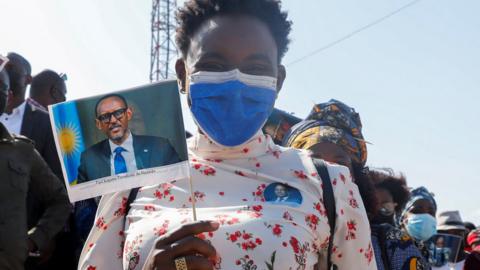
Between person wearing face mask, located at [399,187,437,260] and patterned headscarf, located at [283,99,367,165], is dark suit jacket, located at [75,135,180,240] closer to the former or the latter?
patterned headscarf, located at [283,99,367,165]

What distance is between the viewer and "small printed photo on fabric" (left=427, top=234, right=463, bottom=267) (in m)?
5.39

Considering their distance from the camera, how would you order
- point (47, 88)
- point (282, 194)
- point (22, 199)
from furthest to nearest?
point (47, 88) < point (22, 199) < point (282, 194)

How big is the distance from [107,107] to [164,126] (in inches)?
7.2

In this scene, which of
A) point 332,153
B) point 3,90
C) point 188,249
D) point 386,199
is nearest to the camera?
point 188,249

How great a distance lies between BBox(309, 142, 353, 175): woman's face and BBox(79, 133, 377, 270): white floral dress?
3.17 feet

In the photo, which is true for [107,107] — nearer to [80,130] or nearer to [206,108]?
[80,130]

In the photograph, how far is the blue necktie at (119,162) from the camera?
2.03m

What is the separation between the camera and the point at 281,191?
2.09 m

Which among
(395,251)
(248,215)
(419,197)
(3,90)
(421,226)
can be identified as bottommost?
(421,226)

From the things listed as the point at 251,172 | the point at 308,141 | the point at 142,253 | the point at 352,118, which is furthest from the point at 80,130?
the point at 352,118

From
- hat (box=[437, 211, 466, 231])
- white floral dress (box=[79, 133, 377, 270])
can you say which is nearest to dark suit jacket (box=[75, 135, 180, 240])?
white floral dress (box=[79, 133, 377, 270])

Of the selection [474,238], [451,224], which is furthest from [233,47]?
[451,224]

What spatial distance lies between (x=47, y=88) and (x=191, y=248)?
4.32 meters

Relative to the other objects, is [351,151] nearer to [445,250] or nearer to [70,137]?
[70,137]
